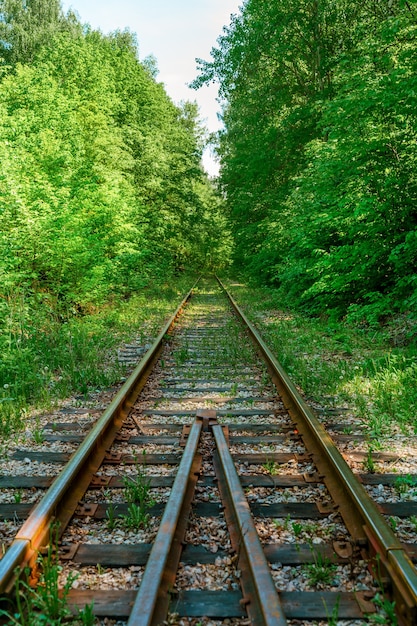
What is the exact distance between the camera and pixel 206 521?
3.14 metres

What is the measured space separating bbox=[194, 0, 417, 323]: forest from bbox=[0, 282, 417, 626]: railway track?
4804 millimetres

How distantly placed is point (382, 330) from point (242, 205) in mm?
12978

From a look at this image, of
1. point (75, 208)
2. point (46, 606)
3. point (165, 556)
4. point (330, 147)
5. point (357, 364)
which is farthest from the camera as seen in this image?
point (330, 147)

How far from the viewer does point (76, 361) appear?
7.44 m

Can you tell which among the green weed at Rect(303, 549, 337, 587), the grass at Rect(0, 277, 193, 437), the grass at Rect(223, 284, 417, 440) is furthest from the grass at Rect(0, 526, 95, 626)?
the grass at Rect(223, 284, 417, 440)

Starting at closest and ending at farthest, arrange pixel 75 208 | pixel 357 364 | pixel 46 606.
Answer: pixel 46 606 < pixel 357 364 < pixel 75 208

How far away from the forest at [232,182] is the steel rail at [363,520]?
10.2ft

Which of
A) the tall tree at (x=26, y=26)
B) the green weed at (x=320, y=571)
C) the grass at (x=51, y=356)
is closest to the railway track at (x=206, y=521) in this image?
the green weed at (x=320, y=571)

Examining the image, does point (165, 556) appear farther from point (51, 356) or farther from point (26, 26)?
point (26, 26)

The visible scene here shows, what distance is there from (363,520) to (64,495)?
1.92 metres

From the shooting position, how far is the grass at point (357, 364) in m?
5.23

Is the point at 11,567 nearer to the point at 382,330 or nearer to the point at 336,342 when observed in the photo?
the point at 336,342

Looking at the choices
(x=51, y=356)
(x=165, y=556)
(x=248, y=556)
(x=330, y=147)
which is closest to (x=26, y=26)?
(x=330, y=147)

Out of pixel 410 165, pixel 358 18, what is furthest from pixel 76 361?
pixel 358 18
